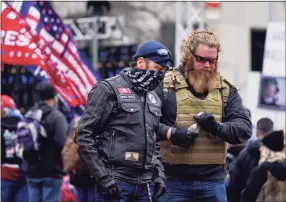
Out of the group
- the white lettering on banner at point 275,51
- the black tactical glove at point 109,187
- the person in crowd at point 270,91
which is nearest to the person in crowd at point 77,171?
the black tactical glove at point 109,187

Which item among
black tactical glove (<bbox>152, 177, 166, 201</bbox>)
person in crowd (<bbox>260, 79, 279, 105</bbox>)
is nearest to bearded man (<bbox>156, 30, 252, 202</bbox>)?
black tactical glove (<bbox>152, 177, 166, 201</bbox>)

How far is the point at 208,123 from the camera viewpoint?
22.9ft

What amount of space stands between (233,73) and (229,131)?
2308 cm

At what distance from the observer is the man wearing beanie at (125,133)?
6.53 metres

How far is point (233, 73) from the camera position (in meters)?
30.1

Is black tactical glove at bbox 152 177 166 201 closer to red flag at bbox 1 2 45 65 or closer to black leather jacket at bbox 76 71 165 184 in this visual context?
black leather jacket at bbox 76 71 165 184

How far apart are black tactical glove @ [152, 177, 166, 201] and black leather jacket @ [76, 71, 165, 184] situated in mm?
106

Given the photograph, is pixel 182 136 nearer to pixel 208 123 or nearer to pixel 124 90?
pixel 208 123

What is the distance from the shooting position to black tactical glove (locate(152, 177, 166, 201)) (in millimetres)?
6762

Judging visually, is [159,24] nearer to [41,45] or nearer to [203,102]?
[41,45]

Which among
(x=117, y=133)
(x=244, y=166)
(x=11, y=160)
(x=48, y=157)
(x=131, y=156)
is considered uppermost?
(x=117, y=133)

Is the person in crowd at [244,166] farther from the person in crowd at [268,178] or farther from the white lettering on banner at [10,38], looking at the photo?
the white lettering on banner at [10,38]

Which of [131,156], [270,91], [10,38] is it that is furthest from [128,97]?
[270,91]

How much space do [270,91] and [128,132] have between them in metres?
6.94
